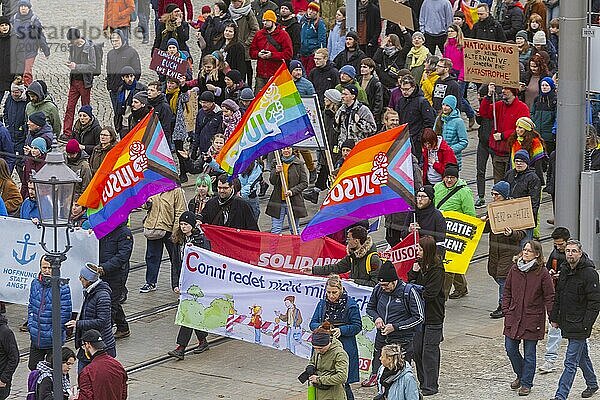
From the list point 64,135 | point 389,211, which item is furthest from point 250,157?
point 64,135

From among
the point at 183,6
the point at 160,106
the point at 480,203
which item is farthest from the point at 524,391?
the point at 183,6

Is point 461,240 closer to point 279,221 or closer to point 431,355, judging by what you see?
point 431,355

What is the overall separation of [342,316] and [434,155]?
17.7 feet

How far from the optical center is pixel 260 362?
16.6 m

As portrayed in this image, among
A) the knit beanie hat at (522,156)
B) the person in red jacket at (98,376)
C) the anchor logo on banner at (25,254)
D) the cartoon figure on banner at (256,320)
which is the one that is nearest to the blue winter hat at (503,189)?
the knit beanie hat at (522,156)

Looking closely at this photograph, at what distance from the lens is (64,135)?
24.9 metres

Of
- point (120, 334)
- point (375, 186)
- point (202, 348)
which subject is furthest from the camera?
point (120, 334)

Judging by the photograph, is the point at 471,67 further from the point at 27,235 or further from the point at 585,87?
the point at 27,235

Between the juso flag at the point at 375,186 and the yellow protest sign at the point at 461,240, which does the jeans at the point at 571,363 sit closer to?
the juso flag at the point at 375,186

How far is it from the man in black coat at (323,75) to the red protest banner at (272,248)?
6.77m

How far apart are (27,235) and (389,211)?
4194 mm

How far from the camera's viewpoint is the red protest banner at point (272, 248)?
17.0m

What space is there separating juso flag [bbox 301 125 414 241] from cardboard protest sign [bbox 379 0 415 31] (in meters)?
8.92

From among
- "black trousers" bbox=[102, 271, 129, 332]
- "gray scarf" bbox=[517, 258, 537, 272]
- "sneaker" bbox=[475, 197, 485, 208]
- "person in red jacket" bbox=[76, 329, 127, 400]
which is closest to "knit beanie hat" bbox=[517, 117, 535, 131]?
"sneaker" bbox=[475, 197, 485, 208]
